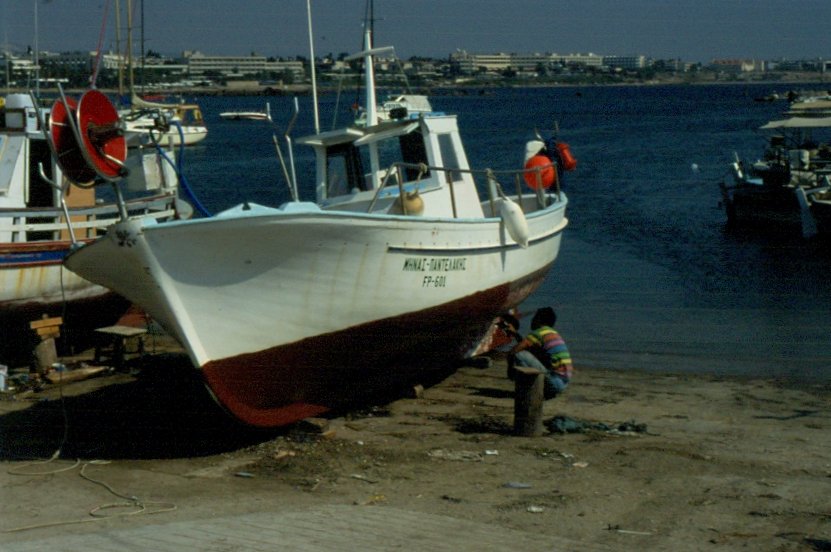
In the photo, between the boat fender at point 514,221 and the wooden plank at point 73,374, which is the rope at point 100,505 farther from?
the boat fender at point 514,221

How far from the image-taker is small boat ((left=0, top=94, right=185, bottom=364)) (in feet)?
49.5

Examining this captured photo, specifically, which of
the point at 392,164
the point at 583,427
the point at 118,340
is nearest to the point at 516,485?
the point at 583,427

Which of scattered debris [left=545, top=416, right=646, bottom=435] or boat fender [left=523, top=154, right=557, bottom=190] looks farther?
boat fender [left=523, top=154, right=557, bottom=190]

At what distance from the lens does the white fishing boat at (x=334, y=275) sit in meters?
10.0

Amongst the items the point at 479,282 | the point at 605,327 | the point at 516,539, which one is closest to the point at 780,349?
the point at 605,327

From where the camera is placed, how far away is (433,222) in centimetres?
1177

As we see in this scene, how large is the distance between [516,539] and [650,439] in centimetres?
360

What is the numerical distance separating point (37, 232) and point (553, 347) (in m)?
7.89

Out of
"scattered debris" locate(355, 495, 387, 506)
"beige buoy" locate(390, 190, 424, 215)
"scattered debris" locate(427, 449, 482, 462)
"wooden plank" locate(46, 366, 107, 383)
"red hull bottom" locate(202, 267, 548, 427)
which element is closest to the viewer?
"scattered debris" locate(355, 495, 387, 506)

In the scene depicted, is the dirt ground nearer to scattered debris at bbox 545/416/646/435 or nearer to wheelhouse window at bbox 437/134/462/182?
scattered debris at bbox 545/416/646/435

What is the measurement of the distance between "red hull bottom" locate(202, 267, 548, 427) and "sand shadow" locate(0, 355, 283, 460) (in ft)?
1.46

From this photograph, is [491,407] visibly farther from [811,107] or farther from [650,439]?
[811,107]

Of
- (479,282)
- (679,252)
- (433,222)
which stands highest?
(433,222)

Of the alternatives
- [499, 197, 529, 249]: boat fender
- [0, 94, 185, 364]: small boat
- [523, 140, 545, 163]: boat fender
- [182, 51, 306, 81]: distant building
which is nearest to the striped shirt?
[499, 197, 529, 249]: boat fender
